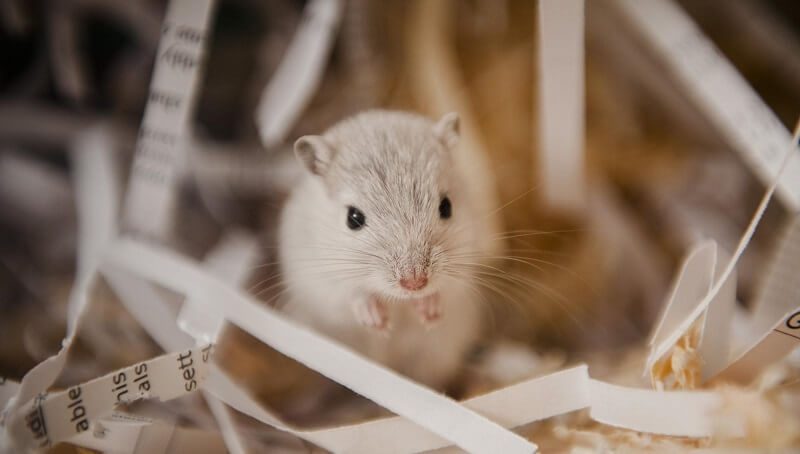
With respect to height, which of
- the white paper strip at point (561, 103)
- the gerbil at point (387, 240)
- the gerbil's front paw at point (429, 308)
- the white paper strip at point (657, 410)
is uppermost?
the white paper strip at point (561, 103)

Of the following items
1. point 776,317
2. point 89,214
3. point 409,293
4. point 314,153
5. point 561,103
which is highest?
point 561,103

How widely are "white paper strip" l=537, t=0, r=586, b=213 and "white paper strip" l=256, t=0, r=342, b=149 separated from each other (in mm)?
593

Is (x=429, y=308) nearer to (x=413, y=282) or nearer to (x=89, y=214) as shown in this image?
(x=413, y=282)

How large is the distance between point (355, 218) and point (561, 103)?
0.63 metres

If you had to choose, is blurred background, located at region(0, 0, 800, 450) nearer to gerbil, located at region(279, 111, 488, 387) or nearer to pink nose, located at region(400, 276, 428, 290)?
gerbil, located at region(279, 111, 488, 387)

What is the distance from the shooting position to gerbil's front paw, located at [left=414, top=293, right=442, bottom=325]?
145cm

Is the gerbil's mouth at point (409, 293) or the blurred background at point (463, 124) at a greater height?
the blurred background at point (463, 124)

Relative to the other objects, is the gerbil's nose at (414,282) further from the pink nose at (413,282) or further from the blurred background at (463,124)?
the blurred background at (463,124)

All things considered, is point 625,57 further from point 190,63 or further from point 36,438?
point 36,438

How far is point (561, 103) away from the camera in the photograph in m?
1.67

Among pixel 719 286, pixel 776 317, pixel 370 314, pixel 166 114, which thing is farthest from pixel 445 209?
pixel 776 317

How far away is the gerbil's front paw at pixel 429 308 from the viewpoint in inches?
56.9

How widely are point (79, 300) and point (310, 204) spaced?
575mm

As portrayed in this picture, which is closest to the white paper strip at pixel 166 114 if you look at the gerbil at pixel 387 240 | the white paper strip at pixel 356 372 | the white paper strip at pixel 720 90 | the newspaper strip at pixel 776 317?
the white paper strip at pixel 356 372
